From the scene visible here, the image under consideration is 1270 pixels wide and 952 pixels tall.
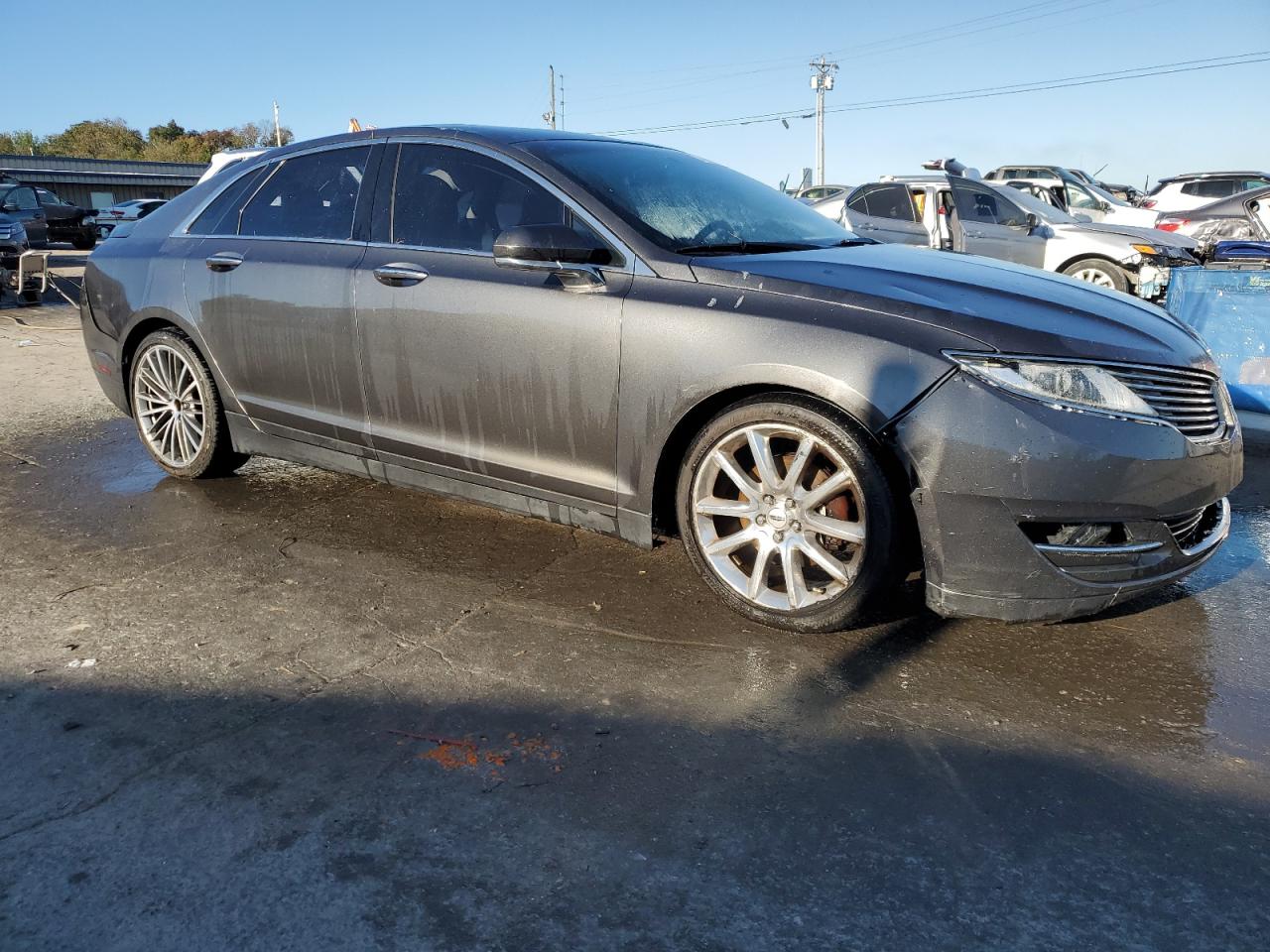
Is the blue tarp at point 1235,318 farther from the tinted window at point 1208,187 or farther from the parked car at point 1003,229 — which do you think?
the tinted window at point 1208,187

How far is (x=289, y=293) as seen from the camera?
14.3ft

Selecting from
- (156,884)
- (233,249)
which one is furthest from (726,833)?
(233,249)

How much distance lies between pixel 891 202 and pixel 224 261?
972 cm

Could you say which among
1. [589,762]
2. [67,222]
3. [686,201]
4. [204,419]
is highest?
[67,222]

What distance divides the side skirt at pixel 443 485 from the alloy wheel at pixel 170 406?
309mm

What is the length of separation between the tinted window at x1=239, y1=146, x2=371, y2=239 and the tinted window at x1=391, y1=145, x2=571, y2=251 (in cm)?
28

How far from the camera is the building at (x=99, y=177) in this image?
164 ft

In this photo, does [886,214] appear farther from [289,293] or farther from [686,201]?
[289,293]

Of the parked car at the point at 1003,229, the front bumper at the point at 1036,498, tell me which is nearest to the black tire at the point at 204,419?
the front bumper at the point at 1036,498

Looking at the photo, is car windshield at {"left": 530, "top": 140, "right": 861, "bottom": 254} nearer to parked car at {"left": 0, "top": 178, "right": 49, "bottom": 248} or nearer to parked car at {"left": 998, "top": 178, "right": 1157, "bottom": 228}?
parked car at {"left": 998, "top": 178, "right": 1157, "bottom": 228}

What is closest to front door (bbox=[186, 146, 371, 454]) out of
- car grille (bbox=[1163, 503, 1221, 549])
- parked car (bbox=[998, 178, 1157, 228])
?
car grille (bbox=[1163, 503, 1221, 549])

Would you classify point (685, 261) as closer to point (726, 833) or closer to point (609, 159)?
point (609, 159)

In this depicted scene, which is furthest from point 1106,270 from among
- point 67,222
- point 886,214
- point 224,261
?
point 67,222

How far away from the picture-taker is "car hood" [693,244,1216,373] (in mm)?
2996
